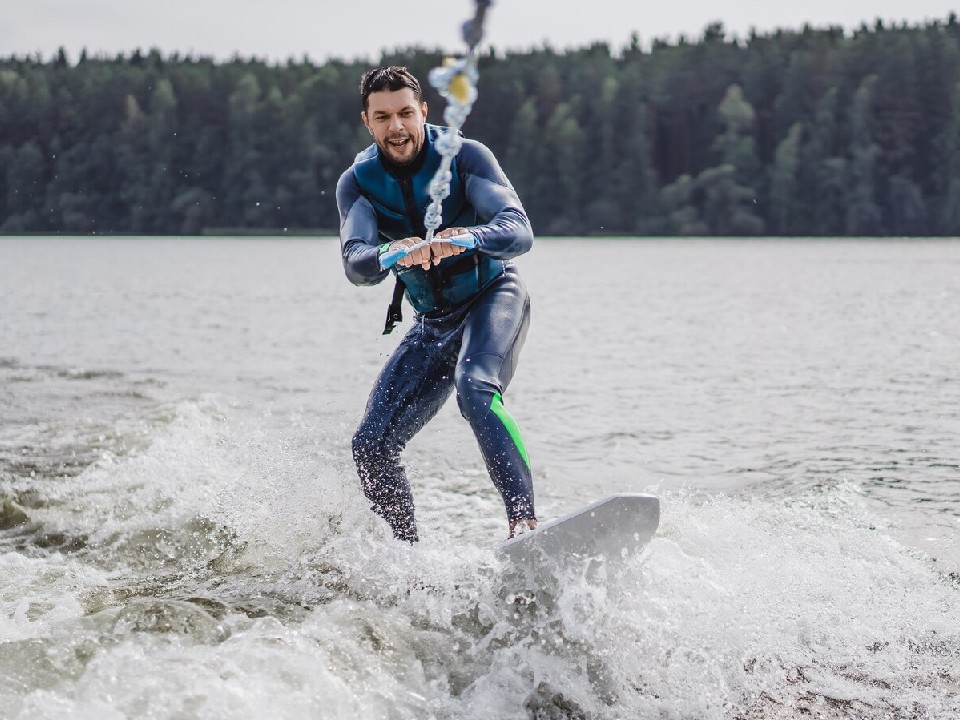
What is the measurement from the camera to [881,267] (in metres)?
46.4

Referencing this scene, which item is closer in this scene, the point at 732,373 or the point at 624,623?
the point at 624,623

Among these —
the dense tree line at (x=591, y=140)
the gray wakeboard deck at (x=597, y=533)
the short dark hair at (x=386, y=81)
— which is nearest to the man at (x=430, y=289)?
the short dark hair at (x=386, y=81)

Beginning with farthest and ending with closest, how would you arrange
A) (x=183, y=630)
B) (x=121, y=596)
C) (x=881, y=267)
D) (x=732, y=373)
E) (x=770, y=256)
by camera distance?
(x=770, y=256)
(x=881, y=267)
(x=732, y=373)
(x=121, y=596)
(x=183, y=630)

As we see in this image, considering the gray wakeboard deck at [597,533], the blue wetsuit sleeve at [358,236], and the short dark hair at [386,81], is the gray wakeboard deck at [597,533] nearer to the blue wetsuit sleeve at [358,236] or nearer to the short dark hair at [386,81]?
the blue wetsuit sleeve at [358,236]

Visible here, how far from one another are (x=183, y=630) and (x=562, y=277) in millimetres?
37649

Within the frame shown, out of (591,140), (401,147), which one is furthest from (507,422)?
(591,140)

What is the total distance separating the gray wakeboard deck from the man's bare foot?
25cm

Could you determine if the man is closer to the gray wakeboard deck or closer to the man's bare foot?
the man's bare foot

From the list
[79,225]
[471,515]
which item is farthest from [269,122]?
[471,515]

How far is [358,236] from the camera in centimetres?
527

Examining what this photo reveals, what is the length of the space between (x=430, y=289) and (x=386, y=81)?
3.49 ft

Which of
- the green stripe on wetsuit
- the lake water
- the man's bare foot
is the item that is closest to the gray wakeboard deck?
the lake water

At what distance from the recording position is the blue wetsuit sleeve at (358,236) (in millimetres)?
4989

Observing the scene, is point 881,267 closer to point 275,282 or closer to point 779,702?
point 275,282
